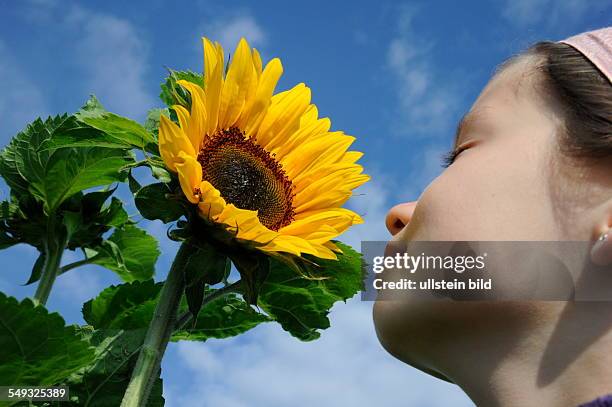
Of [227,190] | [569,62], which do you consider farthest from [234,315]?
[569,62]

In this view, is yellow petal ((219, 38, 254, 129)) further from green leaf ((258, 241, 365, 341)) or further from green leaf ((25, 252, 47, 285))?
green leaf ((25, 252, 47, 285))

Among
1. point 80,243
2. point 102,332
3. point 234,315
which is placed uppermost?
point 80,243

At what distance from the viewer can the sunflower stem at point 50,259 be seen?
1856mm

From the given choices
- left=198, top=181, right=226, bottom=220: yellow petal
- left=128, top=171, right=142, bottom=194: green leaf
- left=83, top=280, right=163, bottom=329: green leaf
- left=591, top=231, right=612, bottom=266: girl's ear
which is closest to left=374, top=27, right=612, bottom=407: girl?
left=591, top=231, right=612, bottom=266: girl's ear

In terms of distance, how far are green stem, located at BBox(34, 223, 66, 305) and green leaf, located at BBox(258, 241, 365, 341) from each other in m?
0.49

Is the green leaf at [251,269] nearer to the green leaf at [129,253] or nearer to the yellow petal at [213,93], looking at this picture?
the yellow petal at [213,93]

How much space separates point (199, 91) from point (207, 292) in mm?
372

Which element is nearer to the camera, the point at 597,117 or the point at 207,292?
the point at 597,117

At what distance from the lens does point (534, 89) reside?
57.1 inches

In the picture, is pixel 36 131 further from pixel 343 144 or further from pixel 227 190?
pixel 343 144

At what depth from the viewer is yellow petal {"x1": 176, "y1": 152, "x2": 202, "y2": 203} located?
55.4 inches

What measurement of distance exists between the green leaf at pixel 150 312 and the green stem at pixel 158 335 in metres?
0.35

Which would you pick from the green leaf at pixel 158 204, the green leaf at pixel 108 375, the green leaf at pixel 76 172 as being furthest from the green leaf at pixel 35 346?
the green leaf at pixel 76 172

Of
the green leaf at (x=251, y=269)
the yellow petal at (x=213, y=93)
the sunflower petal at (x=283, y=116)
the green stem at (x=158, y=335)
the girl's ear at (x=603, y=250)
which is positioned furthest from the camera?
the sunflower petal at (x=283, y=116)
